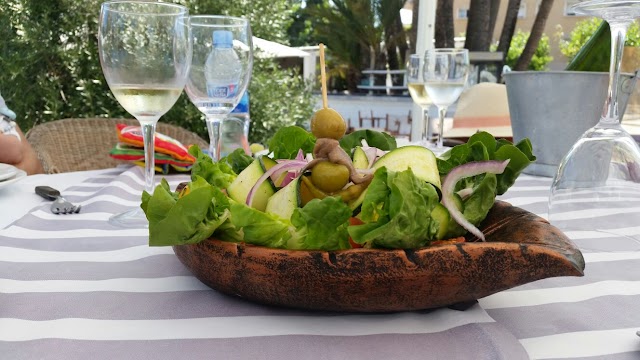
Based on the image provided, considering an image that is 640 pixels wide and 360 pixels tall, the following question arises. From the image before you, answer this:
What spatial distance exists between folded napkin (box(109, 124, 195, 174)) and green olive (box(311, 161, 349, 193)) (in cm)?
77

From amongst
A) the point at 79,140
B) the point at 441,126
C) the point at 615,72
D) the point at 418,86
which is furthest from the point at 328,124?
the point at 79,140

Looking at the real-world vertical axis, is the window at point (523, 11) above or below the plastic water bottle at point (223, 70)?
above

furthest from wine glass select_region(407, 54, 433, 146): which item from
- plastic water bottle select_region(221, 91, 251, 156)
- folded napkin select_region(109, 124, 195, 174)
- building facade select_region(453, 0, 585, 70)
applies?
building facade select_region(453, 0, 585, 70)

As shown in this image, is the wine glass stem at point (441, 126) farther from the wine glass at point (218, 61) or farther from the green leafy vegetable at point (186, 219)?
the green leafy vegetable at point (186, 219)

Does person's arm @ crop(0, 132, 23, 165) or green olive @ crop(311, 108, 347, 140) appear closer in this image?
green olive @ crop(311, 108, 347, 140)

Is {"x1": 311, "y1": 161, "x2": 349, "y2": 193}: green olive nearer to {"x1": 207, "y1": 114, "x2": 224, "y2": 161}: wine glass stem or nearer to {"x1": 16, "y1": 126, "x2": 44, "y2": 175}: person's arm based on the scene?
{"x1": 207, "y1": 114, "x2": 224, "y2": 161}: wine glass stem

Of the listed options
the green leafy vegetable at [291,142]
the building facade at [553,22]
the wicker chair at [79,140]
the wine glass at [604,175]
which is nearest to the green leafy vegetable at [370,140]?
the green leafy vegetable at [291,142]

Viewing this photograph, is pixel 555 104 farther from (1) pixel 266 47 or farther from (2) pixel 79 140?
(1) pixel 266 47

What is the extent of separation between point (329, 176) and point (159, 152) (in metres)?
0.81

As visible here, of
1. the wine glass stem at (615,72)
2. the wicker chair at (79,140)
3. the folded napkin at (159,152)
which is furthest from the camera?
the wicker chair at (79,140)

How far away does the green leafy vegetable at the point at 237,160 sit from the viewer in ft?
2.03

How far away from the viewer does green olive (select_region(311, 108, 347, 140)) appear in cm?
49

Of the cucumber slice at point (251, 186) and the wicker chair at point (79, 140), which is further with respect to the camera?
the wicker chair at point (79, 140)

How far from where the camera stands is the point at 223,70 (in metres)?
0.80
